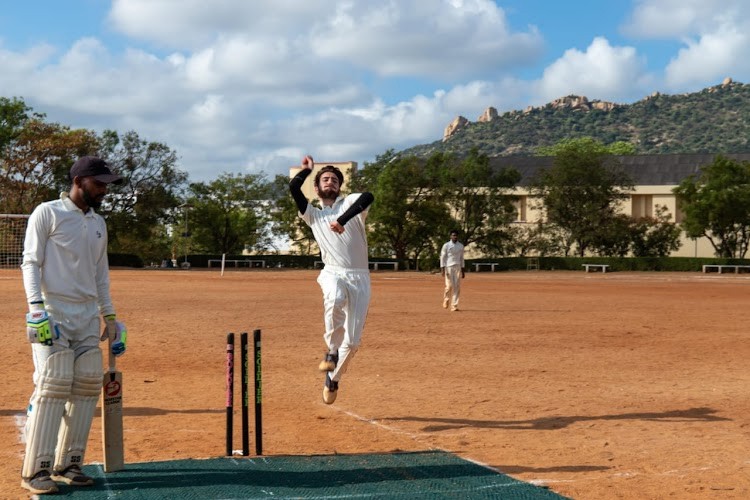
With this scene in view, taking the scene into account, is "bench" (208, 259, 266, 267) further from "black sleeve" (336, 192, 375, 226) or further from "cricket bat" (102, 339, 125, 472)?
"cricket bat" (102, 339, 125, 472)

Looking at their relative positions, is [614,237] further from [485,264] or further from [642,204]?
[642,204]

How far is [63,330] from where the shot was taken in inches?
266

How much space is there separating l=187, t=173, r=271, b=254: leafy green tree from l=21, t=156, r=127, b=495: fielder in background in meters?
79.1

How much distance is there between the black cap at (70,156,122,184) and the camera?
270 inches

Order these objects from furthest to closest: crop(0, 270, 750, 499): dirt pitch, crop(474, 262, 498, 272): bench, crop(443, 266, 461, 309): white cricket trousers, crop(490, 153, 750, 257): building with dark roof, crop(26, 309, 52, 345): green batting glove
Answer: crop(490, 153, 750, 257): building with dark roof < crop(474, 262, 498, 272): bench < crop(443, 266, 461, 309): white cricket trousers < crop(0, 270, 750, 499): dirt pitch < crop(26, 309, 52, 345): green batting glove

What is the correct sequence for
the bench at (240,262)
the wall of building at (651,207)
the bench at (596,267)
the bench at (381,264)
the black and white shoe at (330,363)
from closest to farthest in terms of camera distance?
the black and white shoe at (330,363) → the bench at (596,267) → the bench at (381,264) → the bench at (240,262) → the wall of building at (651,207)

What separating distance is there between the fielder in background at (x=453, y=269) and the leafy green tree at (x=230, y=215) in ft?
199

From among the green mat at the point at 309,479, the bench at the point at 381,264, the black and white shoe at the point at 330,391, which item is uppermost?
the bench at the point at 381,264

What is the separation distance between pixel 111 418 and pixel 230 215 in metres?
82.3

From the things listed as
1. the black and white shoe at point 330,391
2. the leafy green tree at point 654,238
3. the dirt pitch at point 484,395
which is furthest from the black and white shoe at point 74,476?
the leafy green tree at point 654,238

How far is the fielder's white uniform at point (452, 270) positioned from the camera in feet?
86.1

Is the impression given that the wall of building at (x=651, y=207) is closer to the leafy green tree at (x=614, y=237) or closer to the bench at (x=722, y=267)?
the leafy green tree at (x=614, y=237)

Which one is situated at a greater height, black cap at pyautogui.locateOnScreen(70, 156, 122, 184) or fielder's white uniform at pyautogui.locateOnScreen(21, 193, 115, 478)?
black cap at pyautogui.locateOnScreen(70, 156, 122, 184)

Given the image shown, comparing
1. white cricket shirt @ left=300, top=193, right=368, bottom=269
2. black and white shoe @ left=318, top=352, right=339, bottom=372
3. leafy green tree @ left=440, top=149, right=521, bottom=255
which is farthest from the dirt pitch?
leafy green tree @ left=440, top=149, right=521, bottom=255
